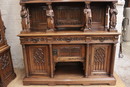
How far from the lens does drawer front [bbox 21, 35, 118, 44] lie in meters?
1.96

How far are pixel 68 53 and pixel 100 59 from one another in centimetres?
57

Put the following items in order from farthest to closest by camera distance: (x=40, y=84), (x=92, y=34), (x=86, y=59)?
(x=40, y=84) < (x=86, y=59) < (x=92, y=34)

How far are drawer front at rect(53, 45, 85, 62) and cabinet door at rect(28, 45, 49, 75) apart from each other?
17 cm

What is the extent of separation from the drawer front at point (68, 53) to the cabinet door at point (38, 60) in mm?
173

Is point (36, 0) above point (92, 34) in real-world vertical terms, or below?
above

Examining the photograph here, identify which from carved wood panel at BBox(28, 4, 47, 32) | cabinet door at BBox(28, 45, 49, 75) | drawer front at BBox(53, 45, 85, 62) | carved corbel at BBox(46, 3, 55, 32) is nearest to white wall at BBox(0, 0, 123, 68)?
carved wood panel at BBox(28, 4, 47, 32)

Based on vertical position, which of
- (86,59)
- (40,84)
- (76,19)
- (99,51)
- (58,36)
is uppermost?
(76,19)

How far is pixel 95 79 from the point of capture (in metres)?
2.15

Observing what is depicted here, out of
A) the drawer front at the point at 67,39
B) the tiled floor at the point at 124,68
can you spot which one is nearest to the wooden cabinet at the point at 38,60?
the drawer front at the point at 67,39

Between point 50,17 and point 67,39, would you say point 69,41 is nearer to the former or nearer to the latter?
point 67,39

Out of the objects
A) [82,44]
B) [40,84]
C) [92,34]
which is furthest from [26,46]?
[92,34]

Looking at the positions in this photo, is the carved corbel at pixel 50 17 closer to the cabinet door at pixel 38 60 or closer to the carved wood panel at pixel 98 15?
the cabinet door at pixel 38 60

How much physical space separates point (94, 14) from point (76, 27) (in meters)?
0.41

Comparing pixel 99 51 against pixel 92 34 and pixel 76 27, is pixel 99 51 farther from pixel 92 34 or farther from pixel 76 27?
pixel 76 27
